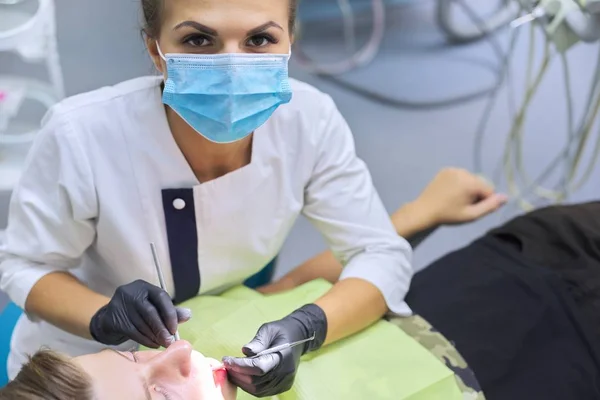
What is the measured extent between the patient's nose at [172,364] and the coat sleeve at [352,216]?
49 cm

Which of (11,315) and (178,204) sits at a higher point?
(178,204)

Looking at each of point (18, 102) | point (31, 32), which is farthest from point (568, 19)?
point (18, 102)

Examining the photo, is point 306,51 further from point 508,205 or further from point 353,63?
point 508,205

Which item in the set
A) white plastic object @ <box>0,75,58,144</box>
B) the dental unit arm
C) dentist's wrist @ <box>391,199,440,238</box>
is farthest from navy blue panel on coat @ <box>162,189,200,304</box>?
white plastic object @ <box>0,75,58,144</box>

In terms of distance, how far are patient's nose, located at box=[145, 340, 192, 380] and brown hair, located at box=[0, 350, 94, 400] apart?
8cm

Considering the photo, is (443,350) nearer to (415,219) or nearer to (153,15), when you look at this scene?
(415,219)

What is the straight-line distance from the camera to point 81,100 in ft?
4.03

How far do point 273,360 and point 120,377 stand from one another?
0.22 m

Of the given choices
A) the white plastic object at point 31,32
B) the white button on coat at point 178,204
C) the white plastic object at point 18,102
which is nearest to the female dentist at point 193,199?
the white button on coat at point 178,204

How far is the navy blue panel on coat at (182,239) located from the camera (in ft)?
4.08

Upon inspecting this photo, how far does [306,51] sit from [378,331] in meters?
2.09

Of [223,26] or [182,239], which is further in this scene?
[182,239]

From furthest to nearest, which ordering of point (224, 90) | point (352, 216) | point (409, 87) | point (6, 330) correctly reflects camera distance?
point (409, 87) < point (6, 330) < point (352, 216) < point (224, 90)

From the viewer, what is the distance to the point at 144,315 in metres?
1.04
